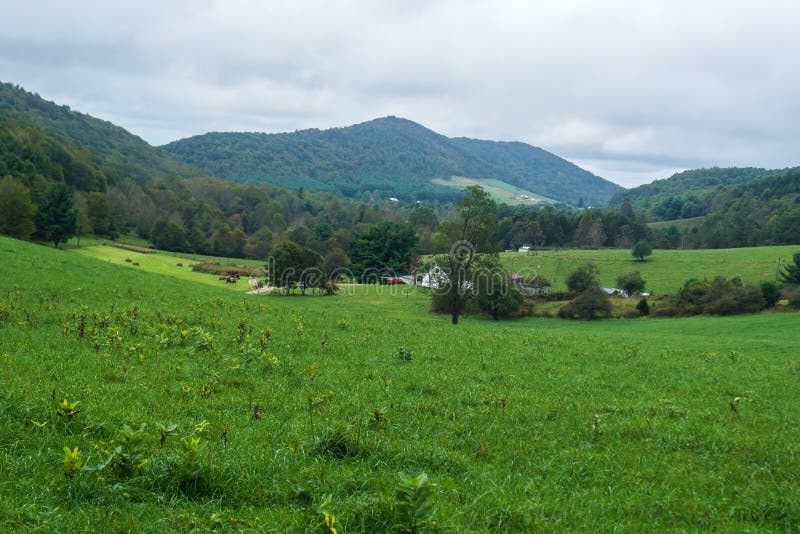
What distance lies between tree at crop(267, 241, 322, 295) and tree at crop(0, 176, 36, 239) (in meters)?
28.2

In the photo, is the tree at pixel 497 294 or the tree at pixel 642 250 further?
the tree at pixel 642 250

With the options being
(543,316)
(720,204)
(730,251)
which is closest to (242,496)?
(543,316)

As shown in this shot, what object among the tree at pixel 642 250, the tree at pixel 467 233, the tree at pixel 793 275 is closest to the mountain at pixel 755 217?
the tree at pixel 642 250

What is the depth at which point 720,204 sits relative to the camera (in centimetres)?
13900

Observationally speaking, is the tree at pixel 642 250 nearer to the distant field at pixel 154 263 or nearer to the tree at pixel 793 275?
the tree at pixel 793 275

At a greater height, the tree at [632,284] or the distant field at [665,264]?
the distant field at [665,264]

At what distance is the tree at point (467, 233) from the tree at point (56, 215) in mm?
51062

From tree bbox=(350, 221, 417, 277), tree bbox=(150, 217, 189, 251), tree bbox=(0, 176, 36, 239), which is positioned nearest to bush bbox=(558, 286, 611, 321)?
tree bbox=(350, 221, 417, 277)

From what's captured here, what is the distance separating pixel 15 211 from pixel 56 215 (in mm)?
5110

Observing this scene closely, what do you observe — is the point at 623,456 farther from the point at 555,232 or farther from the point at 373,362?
the point at 555,232

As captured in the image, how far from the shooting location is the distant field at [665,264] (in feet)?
200

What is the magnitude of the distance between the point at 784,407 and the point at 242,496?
870 centimetres

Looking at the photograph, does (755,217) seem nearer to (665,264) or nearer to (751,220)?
(751,220)

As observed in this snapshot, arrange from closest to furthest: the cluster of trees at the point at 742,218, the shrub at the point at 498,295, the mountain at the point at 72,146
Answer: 1. the shrub at the point at 498,295
2. the mountain at the point at 72,146
3. the cluster of trees at the point at 742,218
